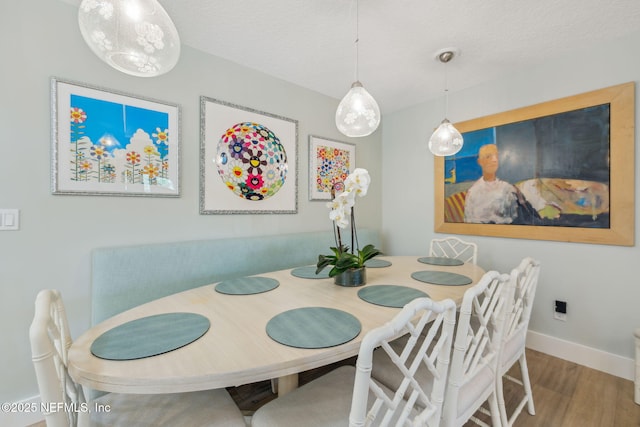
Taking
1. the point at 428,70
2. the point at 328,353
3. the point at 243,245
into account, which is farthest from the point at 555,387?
the point at 428,70

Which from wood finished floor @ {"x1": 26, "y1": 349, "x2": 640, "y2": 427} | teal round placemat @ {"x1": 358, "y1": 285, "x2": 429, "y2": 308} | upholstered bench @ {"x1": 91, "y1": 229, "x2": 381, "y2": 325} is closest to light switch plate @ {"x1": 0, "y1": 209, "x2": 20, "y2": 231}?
upholstered bench @ {"x1": 91, "y1": 229, "x2": 381, "y2": 325}

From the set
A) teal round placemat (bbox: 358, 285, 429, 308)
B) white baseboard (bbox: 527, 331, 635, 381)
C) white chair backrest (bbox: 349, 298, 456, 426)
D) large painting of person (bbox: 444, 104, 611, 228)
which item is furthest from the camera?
large painting of person (bbox: 444, 104, 611, 228)

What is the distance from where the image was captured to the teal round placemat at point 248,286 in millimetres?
1319

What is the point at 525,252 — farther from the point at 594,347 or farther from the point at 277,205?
the point at 277,205

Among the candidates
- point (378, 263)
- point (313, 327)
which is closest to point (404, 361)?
point (313, 327)

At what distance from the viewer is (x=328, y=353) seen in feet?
2.61

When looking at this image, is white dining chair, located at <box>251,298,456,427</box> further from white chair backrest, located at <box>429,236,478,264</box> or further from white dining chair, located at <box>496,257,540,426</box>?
white chair backrest, located at <box>429,236,478,264</box>

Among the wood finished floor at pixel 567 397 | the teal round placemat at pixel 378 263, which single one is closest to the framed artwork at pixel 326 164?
the teal round placemat at pixel 378 263

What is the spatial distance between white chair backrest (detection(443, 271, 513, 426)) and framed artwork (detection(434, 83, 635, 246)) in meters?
1.46

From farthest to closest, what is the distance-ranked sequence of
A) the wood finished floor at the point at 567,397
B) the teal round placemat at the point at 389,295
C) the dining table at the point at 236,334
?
the wood finished floor at the point at 567,397, the teal round placemat at the point at 389,295, the dining table at the point at 236,334

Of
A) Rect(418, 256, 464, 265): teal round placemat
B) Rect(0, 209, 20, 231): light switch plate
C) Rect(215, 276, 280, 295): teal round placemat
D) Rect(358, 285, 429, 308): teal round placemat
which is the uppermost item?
Rect(0, 209, 20, 231): light switch plate

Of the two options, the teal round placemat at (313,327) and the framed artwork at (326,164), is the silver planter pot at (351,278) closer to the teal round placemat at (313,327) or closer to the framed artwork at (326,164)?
the teal round placemat at (313,327)

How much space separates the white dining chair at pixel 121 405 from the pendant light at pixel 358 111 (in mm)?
1453

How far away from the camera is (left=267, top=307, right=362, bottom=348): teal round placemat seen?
33.0 inches
